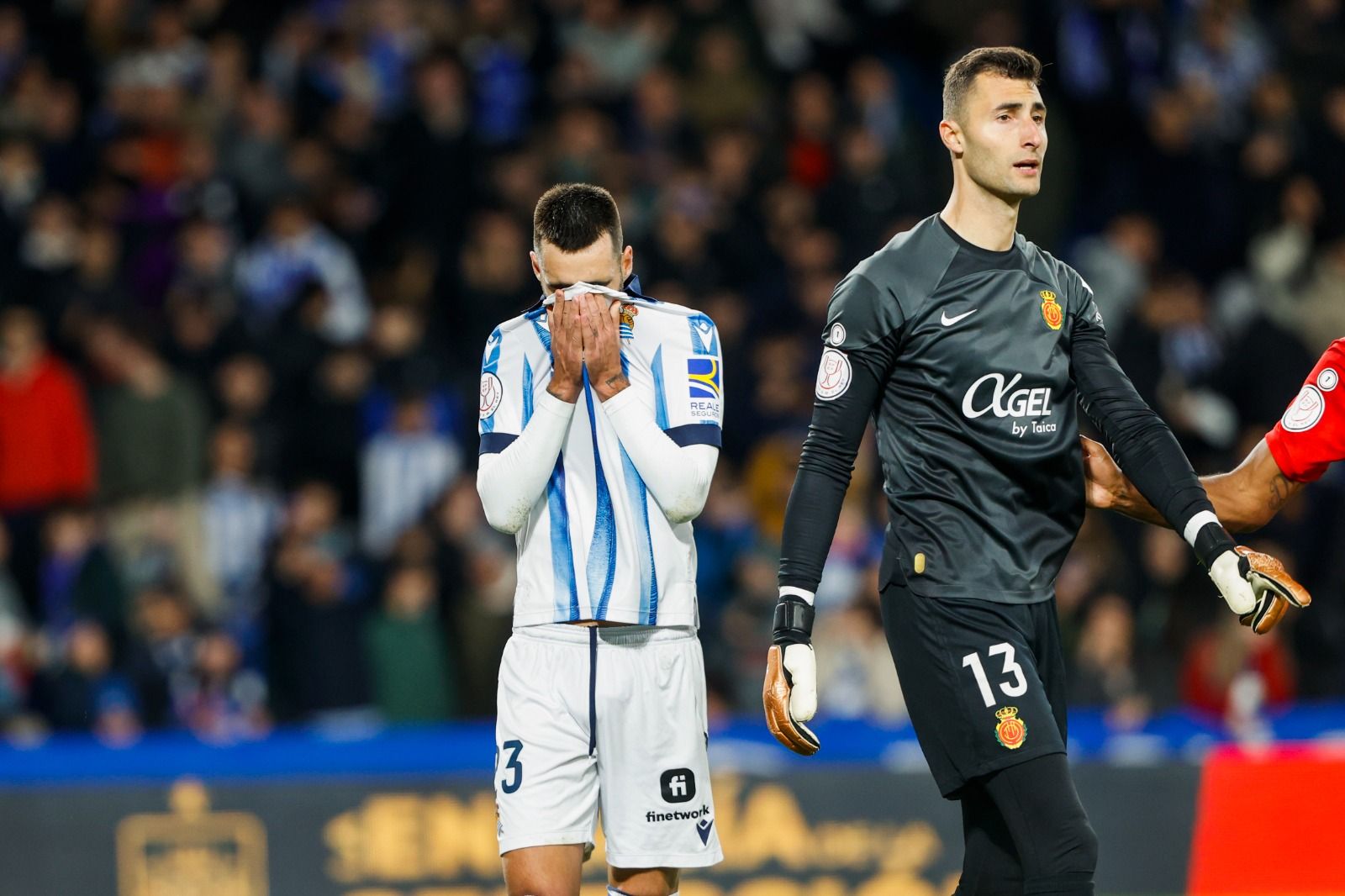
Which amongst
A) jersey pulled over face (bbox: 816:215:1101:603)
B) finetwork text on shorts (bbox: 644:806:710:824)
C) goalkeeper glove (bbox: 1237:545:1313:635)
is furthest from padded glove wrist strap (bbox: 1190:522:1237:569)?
finetwork text on shorts (bbox: 644:806:710:824)

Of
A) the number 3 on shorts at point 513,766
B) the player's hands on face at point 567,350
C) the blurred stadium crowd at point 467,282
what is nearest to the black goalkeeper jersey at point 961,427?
the player's hands on face at point 567,350

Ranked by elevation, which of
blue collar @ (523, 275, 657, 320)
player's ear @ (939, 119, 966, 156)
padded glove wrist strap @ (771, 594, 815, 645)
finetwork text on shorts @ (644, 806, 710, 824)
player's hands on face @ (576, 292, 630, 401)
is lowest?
finetwork text on shorts @ (644, 806, 710, 824)

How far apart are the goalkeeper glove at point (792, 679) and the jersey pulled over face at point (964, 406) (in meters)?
0.37

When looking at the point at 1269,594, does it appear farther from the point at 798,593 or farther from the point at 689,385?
the point at 689,385

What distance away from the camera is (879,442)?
18.9 ft

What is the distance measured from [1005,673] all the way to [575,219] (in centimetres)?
177

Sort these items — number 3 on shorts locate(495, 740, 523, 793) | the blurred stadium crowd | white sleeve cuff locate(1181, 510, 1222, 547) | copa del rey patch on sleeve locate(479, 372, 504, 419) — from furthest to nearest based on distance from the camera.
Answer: the blurred stadium crowd → copa del rey patch on sleeve locate(479, 372, 504, 419) → number 3 on shorts locate(495, 740, 523, 793) → white sleeve cuff locate(1181, 510, 1222, 547)

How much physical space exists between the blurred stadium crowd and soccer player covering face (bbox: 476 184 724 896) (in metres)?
4.64

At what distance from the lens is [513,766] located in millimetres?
5695

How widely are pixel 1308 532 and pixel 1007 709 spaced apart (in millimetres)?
7566

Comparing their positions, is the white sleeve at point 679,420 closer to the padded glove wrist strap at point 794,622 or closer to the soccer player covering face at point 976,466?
the soccer player covering face at point 976,466

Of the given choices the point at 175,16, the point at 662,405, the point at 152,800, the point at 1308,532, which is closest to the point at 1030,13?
the point at 1308,532

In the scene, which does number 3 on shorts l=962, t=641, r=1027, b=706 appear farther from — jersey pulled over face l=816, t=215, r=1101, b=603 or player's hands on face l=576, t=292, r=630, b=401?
player's hands on face l=576, t=292, r=630, b=401

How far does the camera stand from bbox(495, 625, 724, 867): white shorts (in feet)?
18.6
